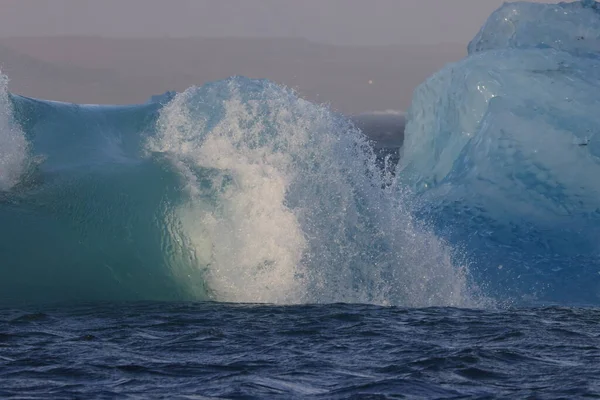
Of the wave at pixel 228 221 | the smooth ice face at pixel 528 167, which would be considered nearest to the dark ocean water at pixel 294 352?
the wave at pixel 228 221

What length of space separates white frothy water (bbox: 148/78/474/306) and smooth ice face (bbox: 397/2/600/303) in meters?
1.12

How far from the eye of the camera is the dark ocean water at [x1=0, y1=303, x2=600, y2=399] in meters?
7.90

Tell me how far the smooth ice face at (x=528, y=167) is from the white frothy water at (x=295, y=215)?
3.68 feet

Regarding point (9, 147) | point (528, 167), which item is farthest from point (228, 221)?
point (528, 167)

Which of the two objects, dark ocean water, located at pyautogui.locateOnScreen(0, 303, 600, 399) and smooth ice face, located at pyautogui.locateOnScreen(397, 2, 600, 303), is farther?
smooth ice face, located at pyautogui.locateOnScreen(397, 2, 600, 303)

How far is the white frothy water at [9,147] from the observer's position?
14234 millimetres

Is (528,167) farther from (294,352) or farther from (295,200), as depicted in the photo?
(294,352)

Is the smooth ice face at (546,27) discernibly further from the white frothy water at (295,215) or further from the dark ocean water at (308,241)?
the white frothy water at (295,215)

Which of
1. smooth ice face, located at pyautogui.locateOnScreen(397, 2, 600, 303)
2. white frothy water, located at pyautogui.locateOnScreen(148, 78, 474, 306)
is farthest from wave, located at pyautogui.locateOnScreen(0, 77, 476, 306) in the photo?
smooth ice face, located at pyautogui.locateOnScreen(397, 2, 600, 303)

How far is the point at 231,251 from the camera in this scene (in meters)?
13.2

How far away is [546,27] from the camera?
18.3 metres

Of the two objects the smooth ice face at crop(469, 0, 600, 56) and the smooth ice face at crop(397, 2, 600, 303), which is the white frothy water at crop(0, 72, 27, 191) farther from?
the smooth ice face at crop(469, 0, 600, 56)

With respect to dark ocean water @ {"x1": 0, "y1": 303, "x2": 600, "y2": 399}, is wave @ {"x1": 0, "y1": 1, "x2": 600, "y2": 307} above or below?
above

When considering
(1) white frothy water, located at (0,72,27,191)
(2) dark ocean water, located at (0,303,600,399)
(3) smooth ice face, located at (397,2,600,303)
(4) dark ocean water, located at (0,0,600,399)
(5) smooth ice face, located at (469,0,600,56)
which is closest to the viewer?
(2) dark ocean water, located at (0,303,600,399)
